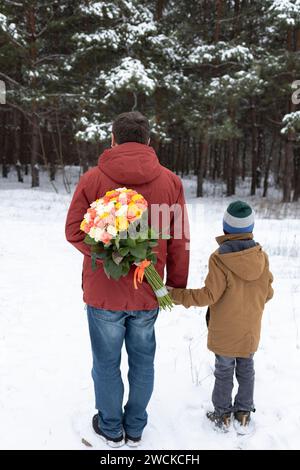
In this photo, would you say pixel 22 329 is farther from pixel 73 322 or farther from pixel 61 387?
pixel 61 387

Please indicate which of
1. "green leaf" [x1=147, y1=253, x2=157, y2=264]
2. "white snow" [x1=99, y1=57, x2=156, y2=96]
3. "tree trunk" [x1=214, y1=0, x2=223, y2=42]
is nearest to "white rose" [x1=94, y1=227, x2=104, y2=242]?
"green leaf" [x1=147, y1=253, x2=157, y2=264]

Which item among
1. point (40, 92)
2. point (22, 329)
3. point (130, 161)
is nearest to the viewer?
point (130, 161)

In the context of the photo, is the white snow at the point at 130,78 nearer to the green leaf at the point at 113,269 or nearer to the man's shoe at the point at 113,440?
the green leaf at the point at 113,269

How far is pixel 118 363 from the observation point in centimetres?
269

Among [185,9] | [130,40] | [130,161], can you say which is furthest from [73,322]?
[185,9]

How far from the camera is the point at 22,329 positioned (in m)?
4.50

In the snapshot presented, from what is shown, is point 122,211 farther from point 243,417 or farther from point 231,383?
point 243,417

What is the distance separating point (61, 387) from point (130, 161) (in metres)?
2.22

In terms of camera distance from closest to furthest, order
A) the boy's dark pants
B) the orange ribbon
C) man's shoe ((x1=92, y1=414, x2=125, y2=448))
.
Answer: the orange ribbon → man's shoe ((x1=92, y1=414, x2=125, y2=448)) → the boy's dark pants

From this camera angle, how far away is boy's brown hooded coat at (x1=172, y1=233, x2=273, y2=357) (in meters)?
2.66

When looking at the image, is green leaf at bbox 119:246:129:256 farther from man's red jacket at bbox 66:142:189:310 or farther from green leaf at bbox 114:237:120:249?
man's red jacket at bbox 66:142:189:310

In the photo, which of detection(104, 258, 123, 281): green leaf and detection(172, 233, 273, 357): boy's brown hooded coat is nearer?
detection(104, 258, 123, 281): green leaf

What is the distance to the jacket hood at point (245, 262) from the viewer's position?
2.63 m

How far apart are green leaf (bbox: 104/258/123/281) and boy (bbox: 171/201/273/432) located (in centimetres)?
64
